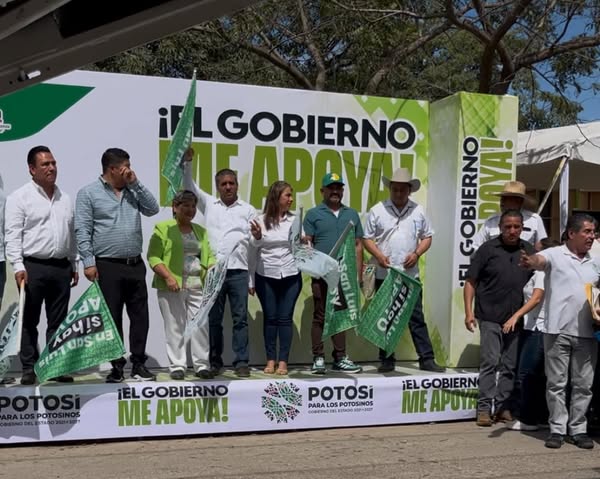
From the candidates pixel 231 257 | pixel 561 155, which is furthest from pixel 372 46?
pixel 231 257

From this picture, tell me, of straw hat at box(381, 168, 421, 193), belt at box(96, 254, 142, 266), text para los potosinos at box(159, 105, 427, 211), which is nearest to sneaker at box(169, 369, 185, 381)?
belt at box(96, 254, 142, 266)

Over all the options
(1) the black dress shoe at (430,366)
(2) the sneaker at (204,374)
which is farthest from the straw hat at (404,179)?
(2) the sneaker at (204,374)

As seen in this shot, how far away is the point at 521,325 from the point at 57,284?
400 centimetres

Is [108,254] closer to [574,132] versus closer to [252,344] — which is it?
Answer: [252,344]

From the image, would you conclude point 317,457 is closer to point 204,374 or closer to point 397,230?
point 204,374

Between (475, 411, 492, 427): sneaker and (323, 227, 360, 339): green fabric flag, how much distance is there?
139 cm

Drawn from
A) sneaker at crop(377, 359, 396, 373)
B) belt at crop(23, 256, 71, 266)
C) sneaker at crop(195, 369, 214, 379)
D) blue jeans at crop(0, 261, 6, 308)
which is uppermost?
belt at crop(23, 256, 71, 266)

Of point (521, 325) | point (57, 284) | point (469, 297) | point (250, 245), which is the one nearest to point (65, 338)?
point (57, 284)

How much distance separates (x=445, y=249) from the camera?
780 centimetres

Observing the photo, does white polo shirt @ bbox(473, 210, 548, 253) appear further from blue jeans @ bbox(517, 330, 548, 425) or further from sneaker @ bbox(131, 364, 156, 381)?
sneaker @ bbox(131, 364, 156, 381)

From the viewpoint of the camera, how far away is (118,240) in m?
6.17

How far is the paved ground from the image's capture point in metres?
5.39

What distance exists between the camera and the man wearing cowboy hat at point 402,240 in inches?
289

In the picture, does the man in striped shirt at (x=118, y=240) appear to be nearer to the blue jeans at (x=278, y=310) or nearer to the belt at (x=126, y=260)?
the belt at (x=126, y=260)
